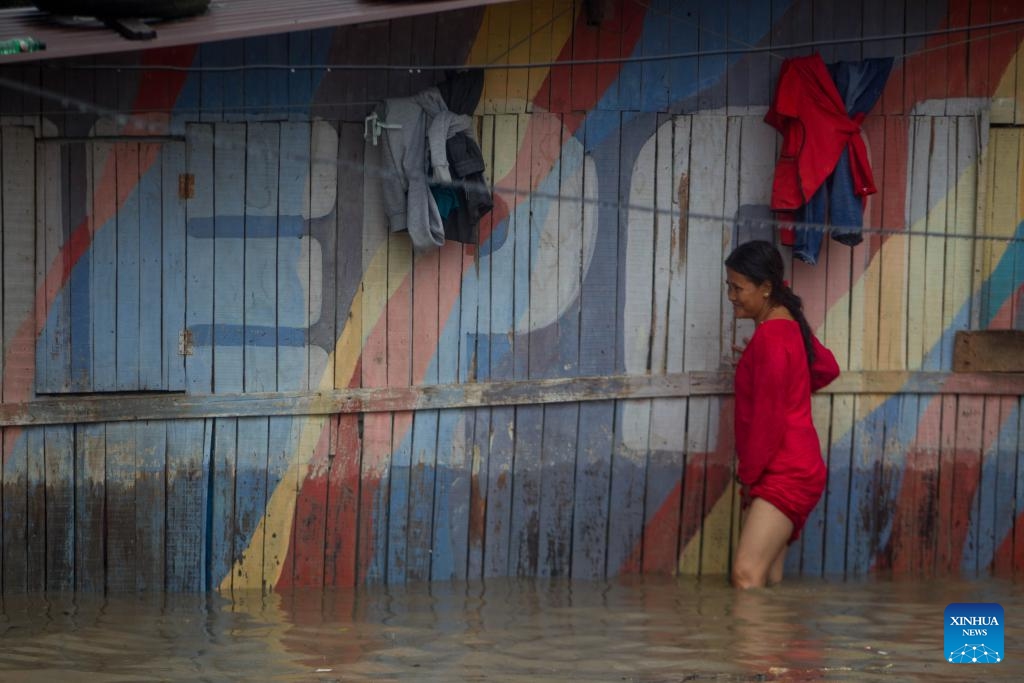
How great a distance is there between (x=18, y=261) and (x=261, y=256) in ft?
3.82

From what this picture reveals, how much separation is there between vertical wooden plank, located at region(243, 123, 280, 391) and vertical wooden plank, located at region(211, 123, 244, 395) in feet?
0.09

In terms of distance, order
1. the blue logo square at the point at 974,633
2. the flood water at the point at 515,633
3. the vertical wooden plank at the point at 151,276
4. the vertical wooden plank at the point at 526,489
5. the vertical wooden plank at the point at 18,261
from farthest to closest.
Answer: the vertical wooden plank at the point at 526,489 → the vertical wooden plank at the point at 151,276 → the vertical wooden plank at the point at 18,261 → the blue logo square at the point at 974,633 → the flood water at the point at 515,633

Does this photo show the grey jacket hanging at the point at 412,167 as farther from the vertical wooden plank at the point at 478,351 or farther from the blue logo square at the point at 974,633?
the blue logo square at the point at 974,633

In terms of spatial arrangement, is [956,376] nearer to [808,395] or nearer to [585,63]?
[808,395]

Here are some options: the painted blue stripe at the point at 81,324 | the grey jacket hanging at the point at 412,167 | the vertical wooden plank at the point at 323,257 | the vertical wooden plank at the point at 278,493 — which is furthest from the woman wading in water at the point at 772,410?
the painted blue stripe at the point at 81,324

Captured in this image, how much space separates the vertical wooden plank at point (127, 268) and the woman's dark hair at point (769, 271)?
9.65 ft

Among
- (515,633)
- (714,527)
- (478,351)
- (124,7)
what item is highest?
(124,7)

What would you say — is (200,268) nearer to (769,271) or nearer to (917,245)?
(769,271)

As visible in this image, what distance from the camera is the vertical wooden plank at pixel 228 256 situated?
6996mm

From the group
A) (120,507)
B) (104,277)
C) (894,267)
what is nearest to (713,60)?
(894,267)

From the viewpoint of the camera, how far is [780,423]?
6988 mm

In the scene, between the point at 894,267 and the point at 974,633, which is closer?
the point at 974,633

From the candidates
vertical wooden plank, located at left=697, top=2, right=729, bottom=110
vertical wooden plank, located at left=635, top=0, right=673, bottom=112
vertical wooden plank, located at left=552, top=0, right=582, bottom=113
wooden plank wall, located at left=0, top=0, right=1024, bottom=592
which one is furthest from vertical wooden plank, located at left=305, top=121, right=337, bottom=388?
vertical wooden plank, located at left=697, top=2, right=729, bottom=110

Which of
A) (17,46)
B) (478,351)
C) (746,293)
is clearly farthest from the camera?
(478,351)
